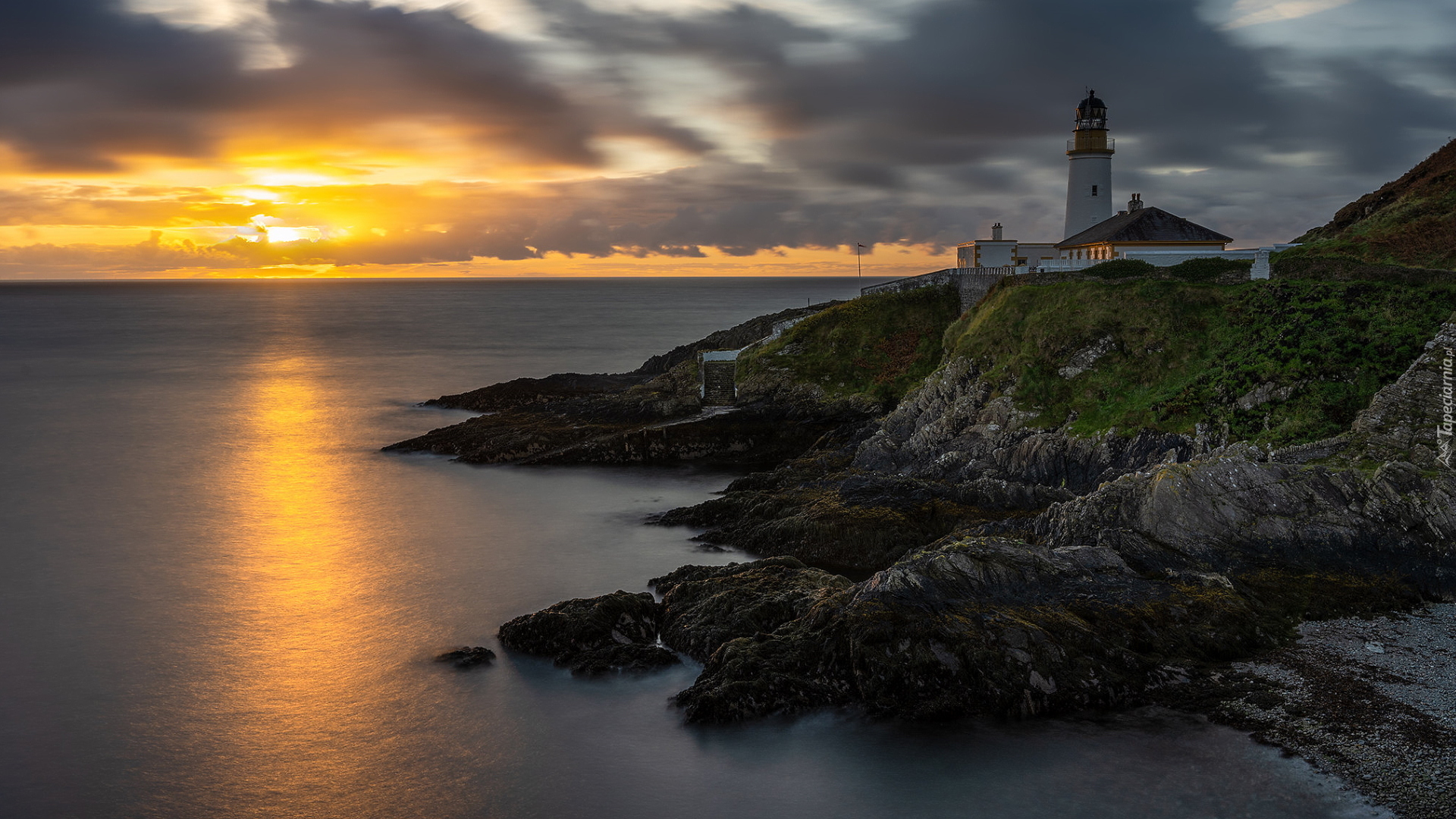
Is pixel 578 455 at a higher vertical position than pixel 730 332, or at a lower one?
lower

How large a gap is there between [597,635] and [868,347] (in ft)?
110

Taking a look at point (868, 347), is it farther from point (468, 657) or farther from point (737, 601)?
point (468, 657)

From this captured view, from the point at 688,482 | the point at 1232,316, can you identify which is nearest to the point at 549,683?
the point at 688,482

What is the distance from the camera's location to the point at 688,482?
39.5 m

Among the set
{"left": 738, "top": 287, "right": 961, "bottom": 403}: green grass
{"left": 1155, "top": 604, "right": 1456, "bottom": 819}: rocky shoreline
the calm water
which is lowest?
the calm water

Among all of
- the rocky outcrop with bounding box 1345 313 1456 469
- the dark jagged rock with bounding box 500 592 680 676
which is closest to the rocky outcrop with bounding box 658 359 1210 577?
the rocky outcrop with bounding box 1345 313 1456 469

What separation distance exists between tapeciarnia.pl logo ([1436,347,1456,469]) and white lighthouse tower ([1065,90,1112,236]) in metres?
33.3

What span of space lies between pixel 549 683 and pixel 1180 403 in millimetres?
22514

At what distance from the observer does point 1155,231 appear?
161ft

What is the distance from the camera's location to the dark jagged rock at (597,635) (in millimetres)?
20359

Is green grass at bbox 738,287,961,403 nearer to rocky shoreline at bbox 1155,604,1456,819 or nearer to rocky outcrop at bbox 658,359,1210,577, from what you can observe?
rocky outcrop at bbox 658,359,1210,577

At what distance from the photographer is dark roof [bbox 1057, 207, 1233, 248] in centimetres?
4878

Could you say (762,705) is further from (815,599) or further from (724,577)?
(724,577)

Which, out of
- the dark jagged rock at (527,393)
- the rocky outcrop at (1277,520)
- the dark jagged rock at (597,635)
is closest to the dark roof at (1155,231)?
the rocky outcrop at (1277,520)
